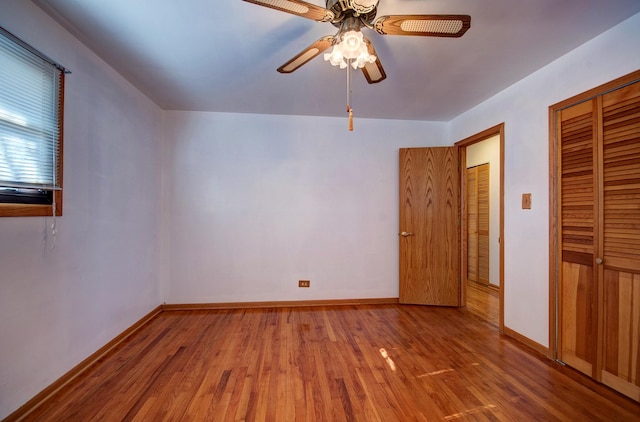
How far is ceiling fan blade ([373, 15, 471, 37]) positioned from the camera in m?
1.23

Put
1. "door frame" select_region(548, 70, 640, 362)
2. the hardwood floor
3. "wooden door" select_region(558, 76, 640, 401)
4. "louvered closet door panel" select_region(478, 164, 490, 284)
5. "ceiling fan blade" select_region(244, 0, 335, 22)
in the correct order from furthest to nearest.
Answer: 1. "louvered closet door panel" select_region(478, 164, 490, 284)
2. "door frame" select_region(548, 70, 640, 362)
3. "wooden door" select_region(558, 76, 640, 401)
4. the hardwood floor
5. "ceiling fan blade" select_region(244, 0, 335, 22)

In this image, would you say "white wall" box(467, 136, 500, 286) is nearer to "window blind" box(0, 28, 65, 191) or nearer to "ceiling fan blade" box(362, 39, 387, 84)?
"ceiling fan blade" box(362, 39, 387, 84)

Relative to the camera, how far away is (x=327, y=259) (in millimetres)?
3404

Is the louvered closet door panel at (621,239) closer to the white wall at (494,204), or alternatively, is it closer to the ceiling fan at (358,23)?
the ceiling fan at (358,23)

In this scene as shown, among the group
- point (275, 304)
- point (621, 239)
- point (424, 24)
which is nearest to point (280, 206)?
point (275, 304)

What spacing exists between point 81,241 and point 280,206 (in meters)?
1.97

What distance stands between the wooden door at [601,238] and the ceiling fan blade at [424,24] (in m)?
1.46

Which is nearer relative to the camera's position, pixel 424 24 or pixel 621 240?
pixel 424 24

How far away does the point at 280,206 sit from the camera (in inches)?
132

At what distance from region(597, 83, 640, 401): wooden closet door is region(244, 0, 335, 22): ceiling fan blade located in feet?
6.93

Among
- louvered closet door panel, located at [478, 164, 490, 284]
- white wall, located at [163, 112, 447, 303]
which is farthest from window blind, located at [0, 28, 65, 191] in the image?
louvered closet door panel, located at [478, 164, 490, 284]

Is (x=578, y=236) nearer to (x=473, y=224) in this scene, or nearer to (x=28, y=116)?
(x=473, y=224)

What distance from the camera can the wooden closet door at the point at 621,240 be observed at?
166 centimetres

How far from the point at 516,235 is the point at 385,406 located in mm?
2088
